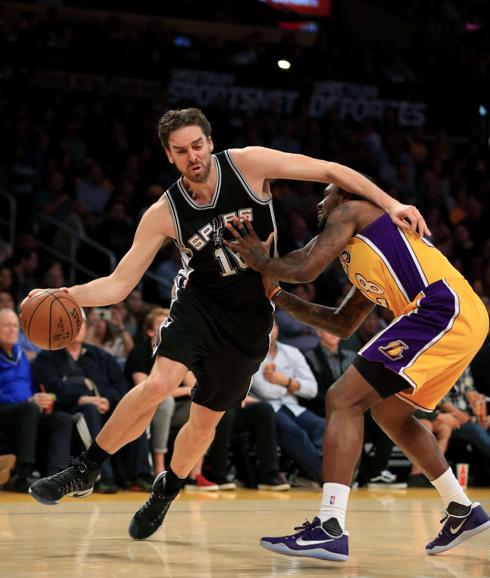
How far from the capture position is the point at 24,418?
323 inches

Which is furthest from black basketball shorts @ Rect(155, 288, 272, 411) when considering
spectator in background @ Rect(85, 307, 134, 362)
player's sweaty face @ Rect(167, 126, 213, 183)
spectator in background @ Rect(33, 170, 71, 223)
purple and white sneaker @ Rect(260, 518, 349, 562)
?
spectator in background @ Rect(33, 170, 71, 223)

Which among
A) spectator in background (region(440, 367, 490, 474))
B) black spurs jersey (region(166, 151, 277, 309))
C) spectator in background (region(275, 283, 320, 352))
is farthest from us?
spectator in background (region(275, 283, 320, 352))

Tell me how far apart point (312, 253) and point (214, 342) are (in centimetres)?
80

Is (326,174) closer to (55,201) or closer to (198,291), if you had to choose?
(198,291)

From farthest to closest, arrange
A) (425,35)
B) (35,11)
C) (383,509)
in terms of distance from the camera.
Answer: (425,35) < (35,11) < (383,509)

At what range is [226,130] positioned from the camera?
14828 millimetres

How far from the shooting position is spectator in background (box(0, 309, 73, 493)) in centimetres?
822

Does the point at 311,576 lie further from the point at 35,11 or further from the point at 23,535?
the point at 35,11

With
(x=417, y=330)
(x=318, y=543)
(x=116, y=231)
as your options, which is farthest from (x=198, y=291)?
(x=116, y=231)

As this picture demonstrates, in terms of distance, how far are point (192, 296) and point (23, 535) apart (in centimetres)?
152

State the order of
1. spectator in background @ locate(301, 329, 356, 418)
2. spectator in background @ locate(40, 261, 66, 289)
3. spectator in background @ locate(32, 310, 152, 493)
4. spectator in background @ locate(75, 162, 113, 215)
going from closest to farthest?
spectator in background @ locate(32, 310, 152, 493) < spectator in background @ locate(301, 329, 356, 418) < spectator in background @ locate(40, 261, 66, 289) < spectator in background @ locate(75, 162, 113, 215)

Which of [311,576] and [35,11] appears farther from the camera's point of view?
[35,11]

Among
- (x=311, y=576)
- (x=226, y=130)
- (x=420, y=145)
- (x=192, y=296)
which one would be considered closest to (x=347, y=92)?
(x=420, y=145)

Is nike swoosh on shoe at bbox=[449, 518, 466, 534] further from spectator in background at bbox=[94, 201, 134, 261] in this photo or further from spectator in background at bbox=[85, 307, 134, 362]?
spectator in background at bbox=[94, 201, 134, 261]
